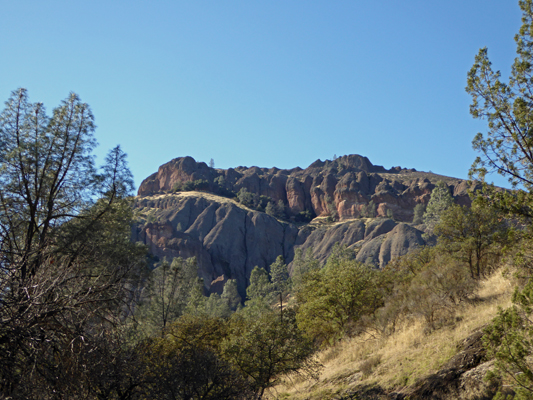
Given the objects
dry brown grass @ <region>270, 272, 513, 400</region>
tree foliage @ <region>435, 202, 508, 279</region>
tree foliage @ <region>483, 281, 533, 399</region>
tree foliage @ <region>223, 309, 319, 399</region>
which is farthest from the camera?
tree foliage @ <region>435, 202, 508, 279</region>

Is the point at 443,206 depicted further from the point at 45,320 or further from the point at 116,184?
the point at 45,320

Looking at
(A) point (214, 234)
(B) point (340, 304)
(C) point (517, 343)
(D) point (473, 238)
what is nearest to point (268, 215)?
(A) point (214, 234)

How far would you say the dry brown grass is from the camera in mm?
12820

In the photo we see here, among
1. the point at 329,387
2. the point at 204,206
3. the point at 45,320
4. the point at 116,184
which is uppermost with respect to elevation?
the point at 204,206

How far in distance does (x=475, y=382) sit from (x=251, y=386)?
8.41 metres

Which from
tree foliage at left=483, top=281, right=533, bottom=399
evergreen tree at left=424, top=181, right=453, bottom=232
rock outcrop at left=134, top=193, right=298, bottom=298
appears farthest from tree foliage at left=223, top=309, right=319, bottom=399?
rock outcrop at left=134, top=193, right=298, bottom=298

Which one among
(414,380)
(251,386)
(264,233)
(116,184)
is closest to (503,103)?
(414,380)

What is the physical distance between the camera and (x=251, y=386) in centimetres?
1524

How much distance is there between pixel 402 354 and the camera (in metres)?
14.8

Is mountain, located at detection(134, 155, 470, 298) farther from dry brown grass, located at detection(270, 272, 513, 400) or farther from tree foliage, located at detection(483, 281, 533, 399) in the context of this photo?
tree foliage, located at detection(483, 281, 533, 399)

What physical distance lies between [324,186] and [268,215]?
956 inches

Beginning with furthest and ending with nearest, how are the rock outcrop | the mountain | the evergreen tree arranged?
the rock outcrop < the mountain < the evergreen tree

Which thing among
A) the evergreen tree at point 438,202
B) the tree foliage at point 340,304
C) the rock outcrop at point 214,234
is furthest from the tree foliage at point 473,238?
the rock outcrop at point 214,234

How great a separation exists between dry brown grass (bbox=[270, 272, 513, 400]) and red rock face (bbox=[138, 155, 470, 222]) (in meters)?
94.3
